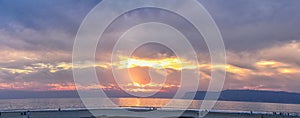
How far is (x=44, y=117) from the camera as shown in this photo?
4781 centimetres

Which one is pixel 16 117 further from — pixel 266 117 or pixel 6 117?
pixel 266 117

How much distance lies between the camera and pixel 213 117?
166 ft

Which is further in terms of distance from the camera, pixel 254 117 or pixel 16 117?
pixel 254 117

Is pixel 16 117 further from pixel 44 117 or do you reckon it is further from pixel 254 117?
pixel 254 117

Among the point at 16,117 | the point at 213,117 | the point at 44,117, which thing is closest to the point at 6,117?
the point at 16,117

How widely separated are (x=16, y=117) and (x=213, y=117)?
30592 mm

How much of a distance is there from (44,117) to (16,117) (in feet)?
14.2

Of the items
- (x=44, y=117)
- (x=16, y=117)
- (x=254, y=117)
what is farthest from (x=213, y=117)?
(x=16, y=117)

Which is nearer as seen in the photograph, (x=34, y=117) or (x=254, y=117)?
(x=34, y=117)

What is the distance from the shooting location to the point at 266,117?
184 feet

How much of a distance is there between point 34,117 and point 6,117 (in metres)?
4.29

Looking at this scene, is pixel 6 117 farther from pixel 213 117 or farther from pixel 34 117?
pixel 213 117

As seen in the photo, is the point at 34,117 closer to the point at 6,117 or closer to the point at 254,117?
the point at 6,117

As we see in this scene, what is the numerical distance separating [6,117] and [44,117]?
18.9 ft
